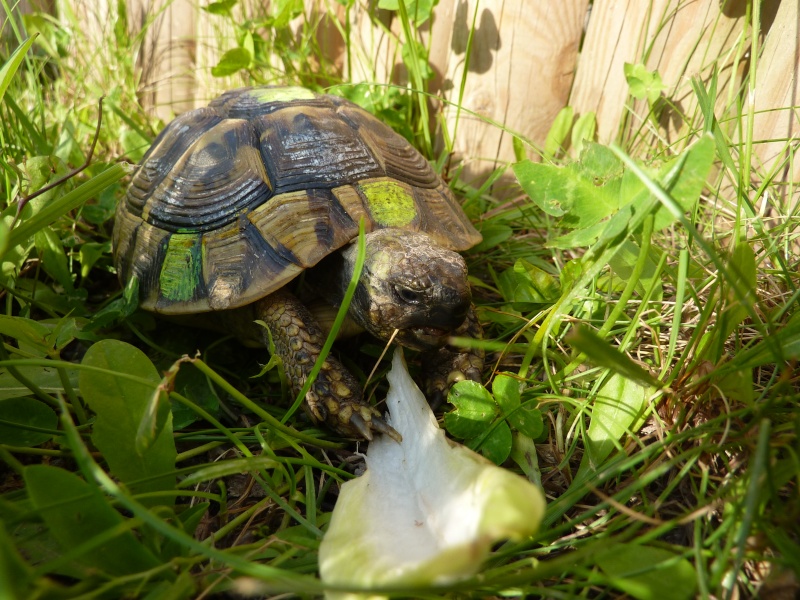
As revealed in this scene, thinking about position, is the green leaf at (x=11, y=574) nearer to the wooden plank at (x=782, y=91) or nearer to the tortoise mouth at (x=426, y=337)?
the tortoise mouth at (x=426, y=337)

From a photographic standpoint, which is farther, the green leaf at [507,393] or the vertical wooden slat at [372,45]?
the vertical wooden slat at [372,45]

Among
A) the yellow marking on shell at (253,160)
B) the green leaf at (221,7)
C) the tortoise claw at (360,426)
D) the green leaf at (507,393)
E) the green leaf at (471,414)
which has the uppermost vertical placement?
the green leaf at (221,7)

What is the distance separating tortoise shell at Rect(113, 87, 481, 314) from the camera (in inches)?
65.7

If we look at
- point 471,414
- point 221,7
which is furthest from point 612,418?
point 221,7

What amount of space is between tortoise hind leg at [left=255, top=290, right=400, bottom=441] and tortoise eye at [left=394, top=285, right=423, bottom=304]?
296 mm

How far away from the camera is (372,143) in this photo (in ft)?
6.25

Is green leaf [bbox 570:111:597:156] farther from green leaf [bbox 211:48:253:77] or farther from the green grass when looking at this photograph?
green leaf [bbox 211:48:253:77]

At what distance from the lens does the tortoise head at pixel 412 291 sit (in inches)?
58.3

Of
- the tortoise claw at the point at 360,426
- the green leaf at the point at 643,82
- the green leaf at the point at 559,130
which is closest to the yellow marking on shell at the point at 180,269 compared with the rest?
the tortoise claw at the point at 360,426

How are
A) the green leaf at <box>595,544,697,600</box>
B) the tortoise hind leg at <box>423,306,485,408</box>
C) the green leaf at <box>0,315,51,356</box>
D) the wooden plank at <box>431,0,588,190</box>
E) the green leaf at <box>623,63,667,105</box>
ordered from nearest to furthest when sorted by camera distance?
the green leaf at <box>595,544,697,600</box>
the green leaf at <box>0,315,51,356</box>
the tortoise hind leg at <box>423,306,485,408</box>
the green leaf at <box>623,63,667,105</box>
the wooden plank at <box>431,0,588,190</box>

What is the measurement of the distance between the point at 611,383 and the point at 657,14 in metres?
1.57

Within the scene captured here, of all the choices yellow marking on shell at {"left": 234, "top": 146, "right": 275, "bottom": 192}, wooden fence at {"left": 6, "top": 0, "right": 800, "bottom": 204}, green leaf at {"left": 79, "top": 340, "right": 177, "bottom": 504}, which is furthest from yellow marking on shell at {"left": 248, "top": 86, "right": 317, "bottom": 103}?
green leaf at {"left": 79, "top": 340, "right": 177, "bottom": 504}

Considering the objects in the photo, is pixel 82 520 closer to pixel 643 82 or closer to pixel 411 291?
pixel 411 291

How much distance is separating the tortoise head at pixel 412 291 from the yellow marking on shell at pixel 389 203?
11 centimetres
